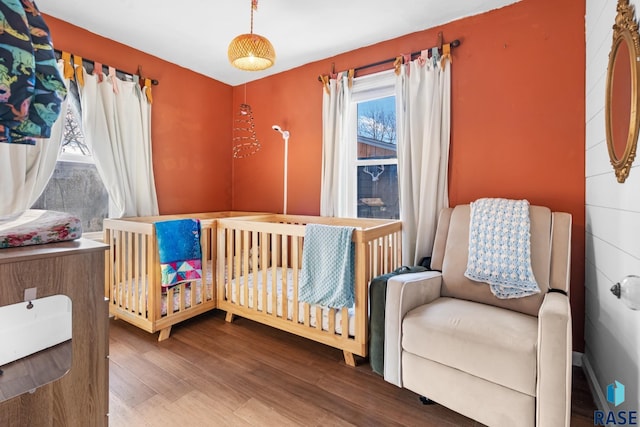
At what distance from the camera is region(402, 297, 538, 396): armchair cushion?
4.13 feet

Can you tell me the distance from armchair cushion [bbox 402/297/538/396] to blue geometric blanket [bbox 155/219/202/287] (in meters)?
1.56

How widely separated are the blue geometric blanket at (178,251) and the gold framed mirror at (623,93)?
247cm

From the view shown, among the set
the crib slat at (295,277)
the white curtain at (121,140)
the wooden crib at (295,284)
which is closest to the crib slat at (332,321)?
the wooden crib at (295,284)

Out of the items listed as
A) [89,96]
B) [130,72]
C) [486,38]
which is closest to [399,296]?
[486,38]

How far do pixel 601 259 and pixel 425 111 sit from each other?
4.62ft

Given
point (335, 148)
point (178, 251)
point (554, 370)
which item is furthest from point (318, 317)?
point (335, 148)

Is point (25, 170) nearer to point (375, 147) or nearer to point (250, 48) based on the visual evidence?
point (250, 48)

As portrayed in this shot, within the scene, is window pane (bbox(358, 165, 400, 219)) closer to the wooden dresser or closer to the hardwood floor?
the hardwood floor

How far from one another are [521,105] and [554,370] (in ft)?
5.37

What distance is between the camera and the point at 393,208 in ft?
8.61

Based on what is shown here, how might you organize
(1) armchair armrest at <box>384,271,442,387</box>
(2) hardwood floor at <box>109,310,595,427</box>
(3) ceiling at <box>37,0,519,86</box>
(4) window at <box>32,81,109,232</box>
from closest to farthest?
(2) hardwood floor at <box>109,310,595,427</box> → (1) armchair armrest at <box>384,271,442,387</box> → (3) ceiling at <box>37,0,519,86</box> → (4) window at <box>32,81,109,232</box>

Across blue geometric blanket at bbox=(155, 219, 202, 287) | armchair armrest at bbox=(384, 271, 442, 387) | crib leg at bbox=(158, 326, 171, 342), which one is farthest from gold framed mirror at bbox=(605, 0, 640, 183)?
crib leg at bbox=(158, 326, 171, 342)

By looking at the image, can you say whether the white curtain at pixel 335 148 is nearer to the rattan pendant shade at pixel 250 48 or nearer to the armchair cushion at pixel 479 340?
the rattan pendant shade at pixel 250 48

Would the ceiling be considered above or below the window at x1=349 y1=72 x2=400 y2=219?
above
